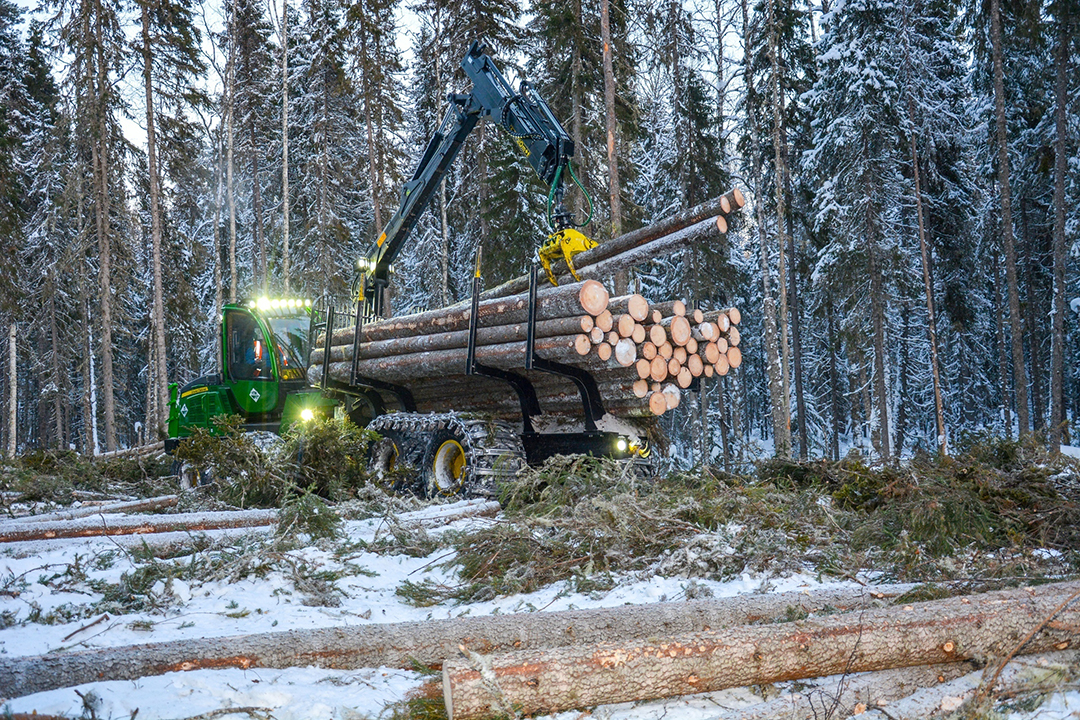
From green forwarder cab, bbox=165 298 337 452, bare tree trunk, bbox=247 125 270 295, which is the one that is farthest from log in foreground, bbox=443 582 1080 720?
bare tree trunk, bbox=247 125 270 295

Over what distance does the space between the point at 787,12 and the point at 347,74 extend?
12987 mm

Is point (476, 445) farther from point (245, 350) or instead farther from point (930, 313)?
point (930, 313)

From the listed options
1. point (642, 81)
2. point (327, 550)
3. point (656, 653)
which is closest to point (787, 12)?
point (642, 81)

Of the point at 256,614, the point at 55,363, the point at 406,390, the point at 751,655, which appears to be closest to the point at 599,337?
the point at 406,390

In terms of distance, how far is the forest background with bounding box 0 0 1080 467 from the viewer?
1850 centimetres

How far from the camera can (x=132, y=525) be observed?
6406 millimetres

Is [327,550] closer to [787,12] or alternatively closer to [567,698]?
[567,698]

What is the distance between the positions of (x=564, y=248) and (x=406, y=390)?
12.0ft

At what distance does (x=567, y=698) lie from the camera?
9.50ft

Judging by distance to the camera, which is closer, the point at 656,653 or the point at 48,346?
the point at 656,653

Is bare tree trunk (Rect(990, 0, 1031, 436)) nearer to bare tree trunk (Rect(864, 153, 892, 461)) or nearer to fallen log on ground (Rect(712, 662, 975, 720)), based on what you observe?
bare tree trunk (Rect(864, 153, 892, 461))

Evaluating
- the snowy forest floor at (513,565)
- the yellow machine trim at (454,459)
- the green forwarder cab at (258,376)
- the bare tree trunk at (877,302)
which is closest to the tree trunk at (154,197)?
the green forwarder cab at (258,376)

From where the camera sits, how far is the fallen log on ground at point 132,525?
608 centimetres

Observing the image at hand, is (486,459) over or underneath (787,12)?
underneath
